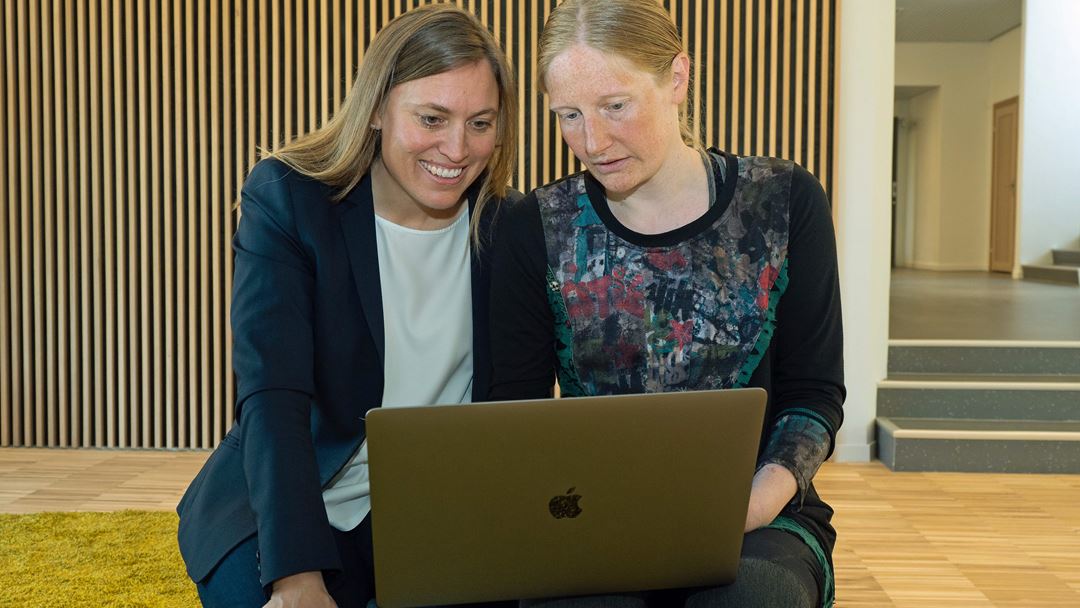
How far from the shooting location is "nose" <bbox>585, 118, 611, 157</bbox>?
5.69 ft

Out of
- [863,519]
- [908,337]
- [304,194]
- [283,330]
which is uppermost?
[304,194]

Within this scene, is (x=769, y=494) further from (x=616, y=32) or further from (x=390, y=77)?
(x=390, y=77)

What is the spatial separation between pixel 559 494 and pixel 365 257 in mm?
759

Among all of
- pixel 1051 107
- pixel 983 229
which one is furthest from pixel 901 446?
pixel 983 229

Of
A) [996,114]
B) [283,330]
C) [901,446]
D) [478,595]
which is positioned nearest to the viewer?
[478,595]

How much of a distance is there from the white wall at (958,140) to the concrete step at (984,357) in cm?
1039

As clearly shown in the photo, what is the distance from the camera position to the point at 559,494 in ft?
4.33

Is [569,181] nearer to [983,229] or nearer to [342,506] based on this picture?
[342,506]

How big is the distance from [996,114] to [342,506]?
51.6 ft

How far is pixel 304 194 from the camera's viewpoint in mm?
1889

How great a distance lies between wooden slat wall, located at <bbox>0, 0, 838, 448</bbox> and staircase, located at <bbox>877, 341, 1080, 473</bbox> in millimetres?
1319

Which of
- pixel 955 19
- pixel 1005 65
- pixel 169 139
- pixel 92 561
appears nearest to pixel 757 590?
pixel 92 561

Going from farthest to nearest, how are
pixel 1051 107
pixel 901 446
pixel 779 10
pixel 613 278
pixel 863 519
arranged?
1. pixel 1051 107
2. pixel 779 10
3. pixel 901 446
4. pixel 863 519
5. pixel 613 278

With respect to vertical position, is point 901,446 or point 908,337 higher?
point 908,337
